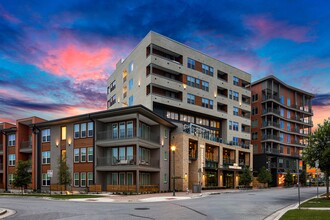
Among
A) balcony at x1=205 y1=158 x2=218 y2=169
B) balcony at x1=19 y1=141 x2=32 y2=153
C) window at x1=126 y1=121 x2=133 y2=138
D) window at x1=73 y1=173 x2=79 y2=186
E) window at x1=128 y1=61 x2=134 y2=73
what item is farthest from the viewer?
window at x1=128 y1=61 x2=134 y2=73

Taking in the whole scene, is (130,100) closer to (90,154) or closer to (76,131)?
(76,131)

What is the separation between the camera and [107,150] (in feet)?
143

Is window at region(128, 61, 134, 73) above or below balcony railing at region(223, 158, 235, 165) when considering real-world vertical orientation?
above

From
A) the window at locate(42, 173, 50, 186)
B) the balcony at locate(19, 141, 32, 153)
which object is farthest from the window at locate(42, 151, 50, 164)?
the balcony at locate(19, 141, 32, 153)

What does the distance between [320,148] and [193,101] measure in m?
32.3

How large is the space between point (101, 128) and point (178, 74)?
20.1m

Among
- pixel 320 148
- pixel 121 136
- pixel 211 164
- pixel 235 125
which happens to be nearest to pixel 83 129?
pixel 121 136

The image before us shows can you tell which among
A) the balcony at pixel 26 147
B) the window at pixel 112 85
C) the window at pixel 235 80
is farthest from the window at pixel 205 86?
the balcony at pixel 26 147

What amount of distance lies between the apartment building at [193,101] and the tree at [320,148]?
20891mm

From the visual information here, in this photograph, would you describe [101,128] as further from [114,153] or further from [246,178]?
[246,178]

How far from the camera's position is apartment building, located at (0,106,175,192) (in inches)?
1575

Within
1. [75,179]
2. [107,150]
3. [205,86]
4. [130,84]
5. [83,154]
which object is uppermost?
[130,84]

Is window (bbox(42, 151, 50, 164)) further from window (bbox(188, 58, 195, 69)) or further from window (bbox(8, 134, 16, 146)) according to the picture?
window (bbox(188, 58, 195, 69))

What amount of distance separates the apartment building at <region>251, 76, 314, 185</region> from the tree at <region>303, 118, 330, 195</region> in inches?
2029
